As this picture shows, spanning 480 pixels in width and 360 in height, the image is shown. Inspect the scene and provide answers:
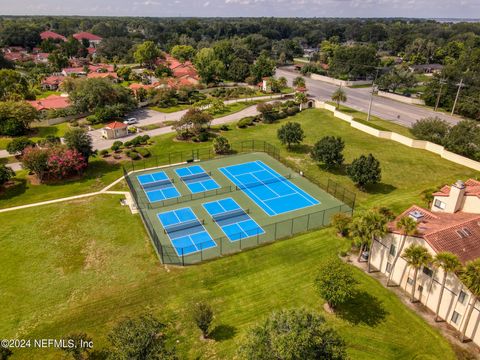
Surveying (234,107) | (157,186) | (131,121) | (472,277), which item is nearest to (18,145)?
(131,121)

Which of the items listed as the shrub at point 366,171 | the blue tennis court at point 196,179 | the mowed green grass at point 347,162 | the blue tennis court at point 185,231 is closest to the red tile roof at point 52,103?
the mowed green grass at point 347,162

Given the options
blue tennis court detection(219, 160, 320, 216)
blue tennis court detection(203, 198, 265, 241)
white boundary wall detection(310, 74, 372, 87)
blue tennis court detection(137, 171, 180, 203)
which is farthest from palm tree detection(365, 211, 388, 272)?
white boundary wall detection(310, 74, 372, 87)

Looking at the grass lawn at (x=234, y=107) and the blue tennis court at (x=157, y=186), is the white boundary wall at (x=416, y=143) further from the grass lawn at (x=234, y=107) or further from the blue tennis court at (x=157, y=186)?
the blue tennis court at (x=157, y=186)

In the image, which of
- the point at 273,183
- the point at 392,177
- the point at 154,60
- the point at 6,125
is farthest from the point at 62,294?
the point at 154,60

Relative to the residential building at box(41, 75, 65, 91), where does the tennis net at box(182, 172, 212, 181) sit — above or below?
below

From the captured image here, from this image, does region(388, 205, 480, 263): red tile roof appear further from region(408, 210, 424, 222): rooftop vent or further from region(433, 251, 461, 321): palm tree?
region(433, 251, 461, 321): palm tree

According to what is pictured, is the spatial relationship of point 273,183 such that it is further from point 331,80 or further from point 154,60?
point 154,60

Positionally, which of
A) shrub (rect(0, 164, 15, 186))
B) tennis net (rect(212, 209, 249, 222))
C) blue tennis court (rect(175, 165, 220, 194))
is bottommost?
blue tennis court (rect(175, 165, 220, 194))
